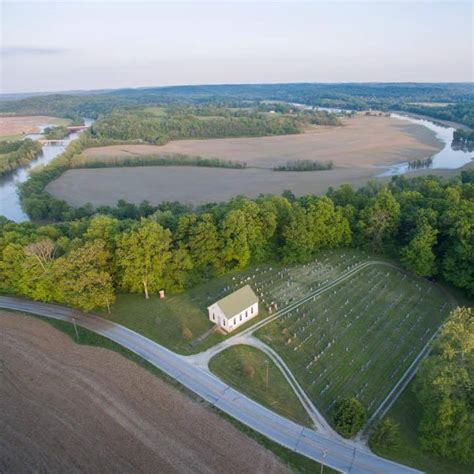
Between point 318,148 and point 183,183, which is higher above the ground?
point 318,148

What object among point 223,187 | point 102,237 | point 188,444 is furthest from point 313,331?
point 223,187

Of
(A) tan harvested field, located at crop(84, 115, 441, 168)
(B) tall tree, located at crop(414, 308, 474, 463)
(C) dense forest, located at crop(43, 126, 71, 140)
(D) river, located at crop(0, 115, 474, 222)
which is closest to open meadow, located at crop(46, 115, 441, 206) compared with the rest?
(A) tan harvested field, located at crop(84, 115, 441, 168)

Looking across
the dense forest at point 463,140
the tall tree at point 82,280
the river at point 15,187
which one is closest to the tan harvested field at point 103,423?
the tall tree at point 82,280

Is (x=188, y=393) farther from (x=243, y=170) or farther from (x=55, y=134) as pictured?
(x=55, y=134)

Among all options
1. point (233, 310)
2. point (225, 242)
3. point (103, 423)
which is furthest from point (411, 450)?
point (225, 242)

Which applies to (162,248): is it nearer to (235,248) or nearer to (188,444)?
(235,248)

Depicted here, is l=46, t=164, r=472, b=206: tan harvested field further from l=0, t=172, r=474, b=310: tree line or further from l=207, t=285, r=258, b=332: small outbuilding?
l=207, t=285, r=258, b=332: small outbuilding

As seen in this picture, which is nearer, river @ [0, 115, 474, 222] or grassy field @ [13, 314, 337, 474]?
grassy field @ [13, 314, 337, 474]
